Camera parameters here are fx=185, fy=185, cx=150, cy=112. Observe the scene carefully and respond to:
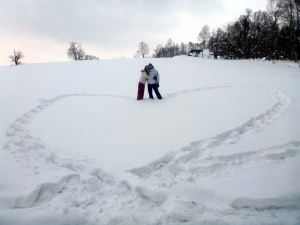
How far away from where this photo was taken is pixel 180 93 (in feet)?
29.8

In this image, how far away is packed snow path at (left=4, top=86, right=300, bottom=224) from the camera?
8.75ft

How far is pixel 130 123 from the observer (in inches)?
230

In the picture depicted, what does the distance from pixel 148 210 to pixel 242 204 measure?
1414mm

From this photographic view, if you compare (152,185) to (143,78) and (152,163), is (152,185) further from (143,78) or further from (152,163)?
(143,78)

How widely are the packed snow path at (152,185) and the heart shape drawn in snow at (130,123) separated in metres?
0.21

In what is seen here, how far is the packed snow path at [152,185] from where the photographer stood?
2666 mm

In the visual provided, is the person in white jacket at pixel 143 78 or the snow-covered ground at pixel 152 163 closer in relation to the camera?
the snow-covered ground at pixel 152 163

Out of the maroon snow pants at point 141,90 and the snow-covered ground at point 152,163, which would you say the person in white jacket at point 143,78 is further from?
the snow-covered ground at point 152,163

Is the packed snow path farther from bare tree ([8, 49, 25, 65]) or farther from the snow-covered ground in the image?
bare tree ([8, 49, 25, 65])

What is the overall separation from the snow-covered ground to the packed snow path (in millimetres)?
16

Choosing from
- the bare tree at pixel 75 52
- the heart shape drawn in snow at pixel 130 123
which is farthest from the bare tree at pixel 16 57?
the heart shape drawn in snow at pixel 130 123

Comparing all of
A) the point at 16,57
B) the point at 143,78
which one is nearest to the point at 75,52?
the point at 16,57

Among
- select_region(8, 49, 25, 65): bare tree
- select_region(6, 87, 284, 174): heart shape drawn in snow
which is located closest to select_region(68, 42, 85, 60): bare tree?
select_region(8, 49, 25, 65): bare tree

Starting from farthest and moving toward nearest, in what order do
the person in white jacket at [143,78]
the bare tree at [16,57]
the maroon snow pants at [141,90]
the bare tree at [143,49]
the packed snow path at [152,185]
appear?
1. the bare tree at [143,49]
2. the bare tree at [16,57]
3. the maroon snow pants at [141,90]
4. the person in white jacket at [143,78]
5. the packed snow path at [152,185]
